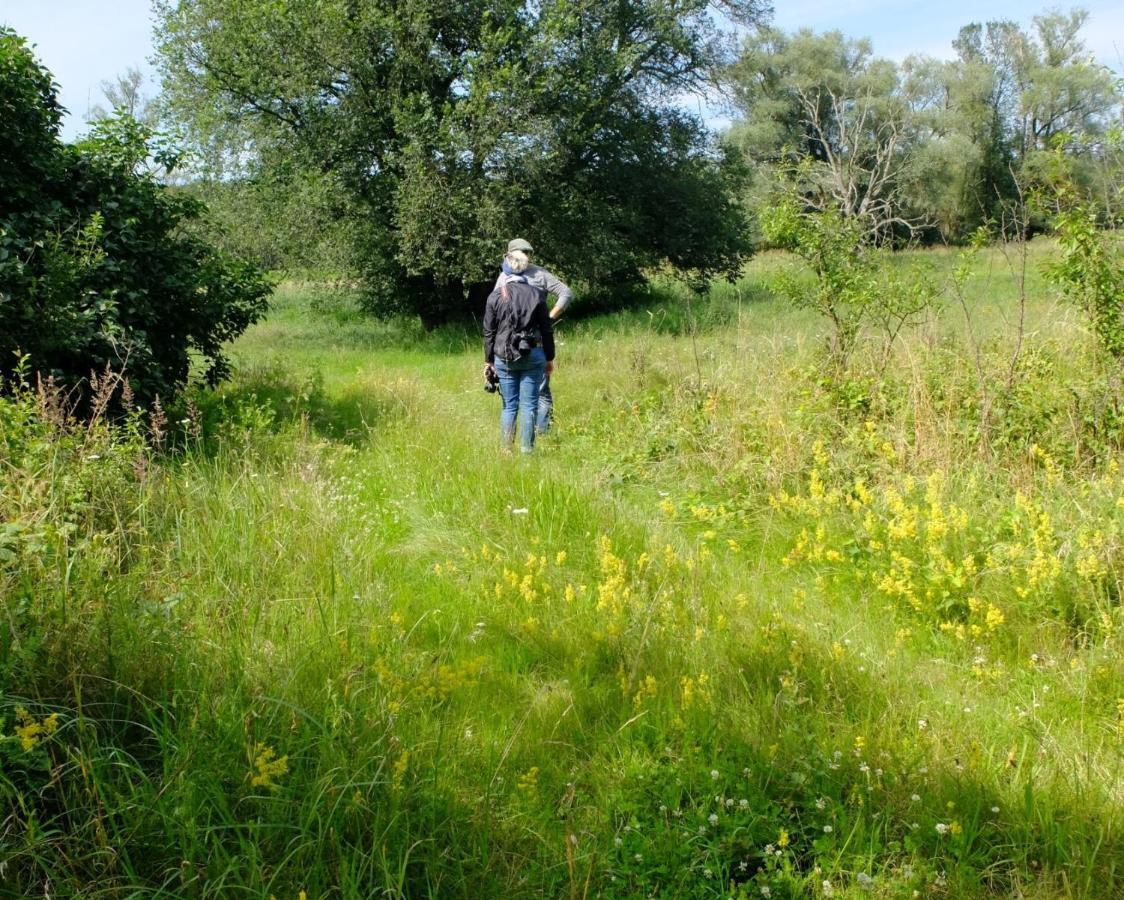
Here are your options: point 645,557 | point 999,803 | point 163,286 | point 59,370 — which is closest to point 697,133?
point 163,286

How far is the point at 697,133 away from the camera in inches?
778

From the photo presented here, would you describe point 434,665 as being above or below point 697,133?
below

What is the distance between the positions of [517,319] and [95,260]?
10.9 ft

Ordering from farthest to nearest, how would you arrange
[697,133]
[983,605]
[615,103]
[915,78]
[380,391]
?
[915,78] → [697,133] → [615,103] → [380,391] → [983,605]

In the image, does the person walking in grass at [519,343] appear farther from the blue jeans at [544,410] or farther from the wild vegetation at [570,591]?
the blue jeans at [544,410]

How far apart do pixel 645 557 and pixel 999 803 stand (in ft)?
6.21

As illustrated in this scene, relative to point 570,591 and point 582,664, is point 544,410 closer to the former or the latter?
point 570,591

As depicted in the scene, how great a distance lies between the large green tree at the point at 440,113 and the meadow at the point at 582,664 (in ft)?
32.1

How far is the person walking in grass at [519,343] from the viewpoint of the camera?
7.41 metres

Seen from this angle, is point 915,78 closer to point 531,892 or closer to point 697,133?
point 697,133

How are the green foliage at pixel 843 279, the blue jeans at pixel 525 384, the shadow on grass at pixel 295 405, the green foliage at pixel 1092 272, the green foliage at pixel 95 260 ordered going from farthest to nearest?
1. the shadow on grass at pixel 295 405
2. the green foliage at pixel 843 279
3. the blue jeans at pixel 525 384
4. the green foliage at pixel 95 260
5. the green foliage at pixel 1092 272

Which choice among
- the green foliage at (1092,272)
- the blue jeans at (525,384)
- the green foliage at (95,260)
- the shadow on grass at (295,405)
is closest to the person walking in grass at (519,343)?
the blue jeans at (525,384)

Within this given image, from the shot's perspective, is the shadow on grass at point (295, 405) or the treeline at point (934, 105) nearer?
the shadow on grass at point (295, 405)

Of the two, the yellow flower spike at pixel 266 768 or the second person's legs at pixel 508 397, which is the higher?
the second person's legs at pixel 508 397
